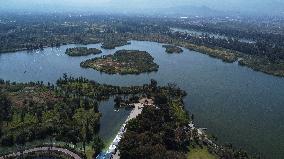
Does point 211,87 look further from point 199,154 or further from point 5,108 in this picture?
point 5,108

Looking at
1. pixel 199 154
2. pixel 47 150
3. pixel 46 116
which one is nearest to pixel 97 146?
pixel 47 150

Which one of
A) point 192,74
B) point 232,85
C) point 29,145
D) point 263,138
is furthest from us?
point 192,74

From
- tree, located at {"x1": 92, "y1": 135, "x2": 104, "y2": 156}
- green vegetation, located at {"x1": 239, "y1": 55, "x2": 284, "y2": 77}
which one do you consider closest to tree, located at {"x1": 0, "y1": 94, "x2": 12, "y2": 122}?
tree, located at {"x1": 92, "y1": 135, "x2": 104, "y2": 156}

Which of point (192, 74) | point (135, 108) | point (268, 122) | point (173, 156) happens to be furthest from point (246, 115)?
point (192, 74)

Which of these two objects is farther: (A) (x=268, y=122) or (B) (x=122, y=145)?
(A) (x=268, y=122)

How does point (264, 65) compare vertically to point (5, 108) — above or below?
below

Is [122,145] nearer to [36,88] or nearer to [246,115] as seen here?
[246,115]
